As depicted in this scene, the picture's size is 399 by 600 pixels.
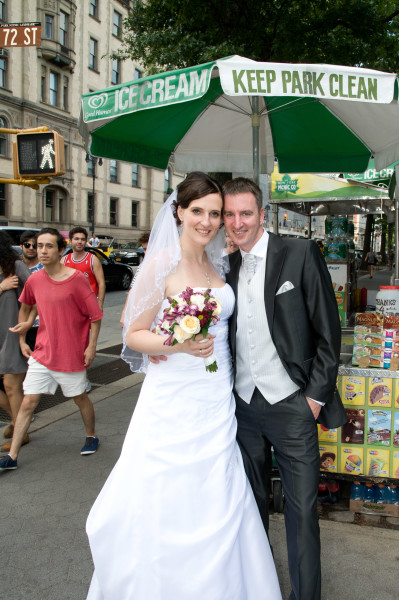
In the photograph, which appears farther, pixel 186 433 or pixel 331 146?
pixel 331 146

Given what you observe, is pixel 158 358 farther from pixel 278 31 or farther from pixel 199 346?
pixel 278 31

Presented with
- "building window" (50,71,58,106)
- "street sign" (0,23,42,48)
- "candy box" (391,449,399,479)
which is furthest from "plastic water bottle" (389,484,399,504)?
"building window" (50,71,58,106)

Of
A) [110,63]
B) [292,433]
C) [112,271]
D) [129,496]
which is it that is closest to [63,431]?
[129,496]

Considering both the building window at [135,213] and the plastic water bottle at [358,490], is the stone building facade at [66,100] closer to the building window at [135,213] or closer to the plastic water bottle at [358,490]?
the building window at [135,213]

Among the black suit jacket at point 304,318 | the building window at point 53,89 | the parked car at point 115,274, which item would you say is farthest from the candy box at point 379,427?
the building window at point 53,89

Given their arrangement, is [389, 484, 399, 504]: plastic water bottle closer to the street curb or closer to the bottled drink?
the bottled drink

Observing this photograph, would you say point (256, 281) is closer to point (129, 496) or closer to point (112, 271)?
point (129, 496)

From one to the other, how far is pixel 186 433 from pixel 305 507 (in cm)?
65

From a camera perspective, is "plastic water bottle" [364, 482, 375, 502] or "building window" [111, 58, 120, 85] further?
"building window" [111, 58, 120, 85]

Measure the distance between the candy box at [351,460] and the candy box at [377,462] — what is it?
0.04 m

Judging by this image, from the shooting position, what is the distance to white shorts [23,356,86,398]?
164 inches

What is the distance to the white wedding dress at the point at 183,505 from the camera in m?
2.22

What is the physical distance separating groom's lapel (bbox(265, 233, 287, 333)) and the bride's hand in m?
0.34

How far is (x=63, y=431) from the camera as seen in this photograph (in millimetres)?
5082
